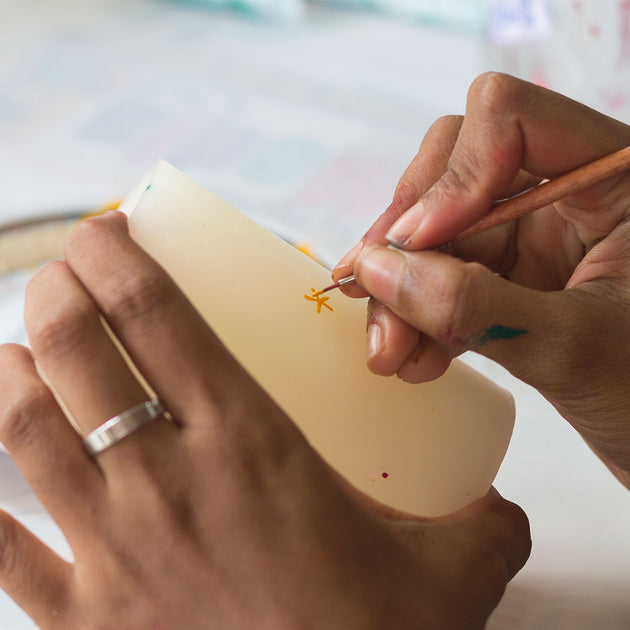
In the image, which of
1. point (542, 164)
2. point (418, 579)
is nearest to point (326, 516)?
point (418, 579)

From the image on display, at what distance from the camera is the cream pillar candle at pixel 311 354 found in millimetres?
344

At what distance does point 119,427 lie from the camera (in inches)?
11.9

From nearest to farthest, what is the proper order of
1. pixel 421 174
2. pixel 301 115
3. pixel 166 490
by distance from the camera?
pixel 166 490 < pixel 421 174 < pixel 301 115

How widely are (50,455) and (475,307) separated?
0.59 ft

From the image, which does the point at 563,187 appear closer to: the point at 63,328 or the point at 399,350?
the point at 399,350

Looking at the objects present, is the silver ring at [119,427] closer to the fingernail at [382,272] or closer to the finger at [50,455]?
the finger at [50,455]

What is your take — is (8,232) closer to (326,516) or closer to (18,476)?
(18,476)

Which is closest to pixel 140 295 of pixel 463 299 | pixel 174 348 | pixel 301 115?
pixel 174 348

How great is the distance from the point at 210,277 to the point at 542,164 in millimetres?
178

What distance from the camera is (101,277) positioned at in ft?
1.03

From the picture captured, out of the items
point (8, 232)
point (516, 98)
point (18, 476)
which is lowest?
point (18, 476)

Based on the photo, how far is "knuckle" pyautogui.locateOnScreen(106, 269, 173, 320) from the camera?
31 centimetres

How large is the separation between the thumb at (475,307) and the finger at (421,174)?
51 millimetres

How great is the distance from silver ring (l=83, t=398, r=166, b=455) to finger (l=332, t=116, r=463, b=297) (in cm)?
15
